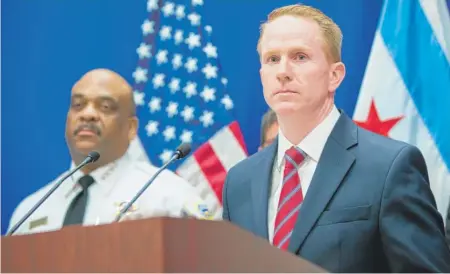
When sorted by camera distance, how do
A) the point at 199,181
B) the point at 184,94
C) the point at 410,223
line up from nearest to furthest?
the point at 410,223, the point at 199,181, the point at 184,94

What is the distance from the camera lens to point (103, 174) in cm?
392

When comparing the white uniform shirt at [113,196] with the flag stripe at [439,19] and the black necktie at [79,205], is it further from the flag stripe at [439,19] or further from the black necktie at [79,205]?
the flag stripe at [439,19]

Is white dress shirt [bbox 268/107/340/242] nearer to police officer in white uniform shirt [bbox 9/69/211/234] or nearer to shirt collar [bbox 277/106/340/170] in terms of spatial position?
shirt collar [bbox 277/106/340/170]

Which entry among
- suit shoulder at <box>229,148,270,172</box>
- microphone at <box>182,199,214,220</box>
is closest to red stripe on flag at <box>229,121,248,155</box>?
microphone at <box>182,199,214,220</box>

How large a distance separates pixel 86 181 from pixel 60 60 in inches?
58.4

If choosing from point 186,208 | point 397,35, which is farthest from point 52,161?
point 397,35

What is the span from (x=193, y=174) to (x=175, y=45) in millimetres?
815

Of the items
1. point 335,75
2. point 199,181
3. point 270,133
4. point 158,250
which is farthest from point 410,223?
point 199,181

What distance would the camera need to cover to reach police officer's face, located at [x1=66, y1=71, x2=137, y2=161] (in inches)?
157

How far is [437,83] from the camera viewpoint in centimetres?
425

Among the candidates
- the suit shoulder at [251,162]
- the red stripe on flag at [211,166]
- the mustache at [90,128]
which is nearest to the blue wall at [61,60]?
the red stripe on flag at [211,166]

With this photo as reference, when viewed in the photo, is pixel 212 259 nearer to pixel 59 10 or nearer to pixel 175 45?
pixel 175 45

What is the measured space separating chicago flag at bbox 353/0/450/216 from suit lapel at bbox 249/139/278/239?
1787 millimetres

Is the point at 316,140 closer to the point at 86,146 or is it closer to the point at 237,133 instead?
the point at 86,146
